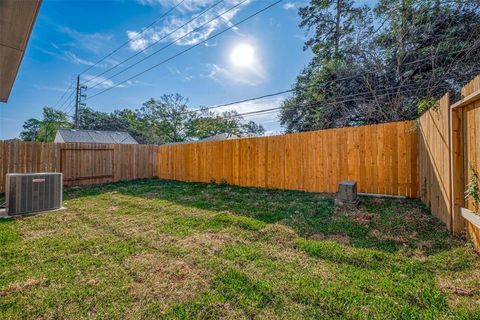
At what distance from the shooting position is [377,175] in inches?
183

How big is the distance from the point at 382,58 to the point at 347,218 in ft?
26.9

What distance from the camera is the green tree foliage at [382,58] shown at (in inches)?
269

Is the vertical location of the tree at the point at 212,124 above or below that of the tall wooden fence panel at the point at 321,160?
above

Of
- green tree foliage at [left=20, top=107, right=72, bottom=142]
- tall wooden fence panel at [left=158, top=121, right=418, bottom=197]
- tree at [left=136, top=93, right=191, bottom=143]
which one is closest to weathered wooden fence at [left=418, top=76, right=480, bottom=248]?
tall wooden fence panel at [left=158, top=121, right=418, bottom=197]

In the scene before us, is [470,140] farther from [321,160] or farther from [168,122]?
[168,122]

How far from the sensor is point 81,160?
8.00 metres

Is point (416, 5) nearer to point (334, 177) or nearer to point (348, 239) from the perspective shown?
point (334, 177)

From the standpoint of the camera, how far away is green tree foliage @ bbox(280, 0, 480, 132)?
6.82 metres

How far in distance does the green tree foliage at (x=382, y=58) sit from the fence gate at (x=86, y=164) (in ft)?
27.5

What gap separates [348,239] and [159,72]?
1158 centimetres

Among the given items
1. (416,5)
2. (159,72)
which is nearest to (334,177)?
(416,5)

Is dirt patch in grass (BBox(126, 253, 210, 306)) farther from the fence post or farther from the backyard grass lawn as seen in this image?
the fence post

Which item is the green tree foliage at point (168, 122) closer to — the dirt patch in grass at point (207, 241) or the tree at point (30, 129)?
the tree at point (30, 129)

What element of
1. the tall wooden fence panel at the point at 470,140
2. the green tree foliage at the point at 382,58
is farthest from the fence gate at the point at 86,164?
the tall wooden fence panel at the point at 470,140
